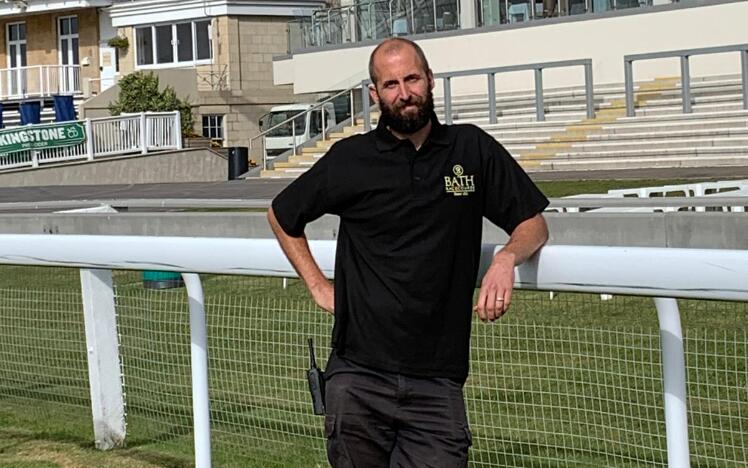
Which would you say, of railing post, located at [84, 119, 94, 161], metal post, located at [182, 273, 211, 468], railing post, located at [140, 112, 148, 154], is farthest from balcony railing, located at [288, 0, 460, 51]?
metal post, located at [182, 273, 211, 468]

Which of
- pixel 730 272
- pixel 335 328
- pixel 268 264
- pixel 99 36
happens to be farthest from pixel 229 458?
pixel 99 36

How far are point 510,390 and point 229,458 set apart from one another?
131cm

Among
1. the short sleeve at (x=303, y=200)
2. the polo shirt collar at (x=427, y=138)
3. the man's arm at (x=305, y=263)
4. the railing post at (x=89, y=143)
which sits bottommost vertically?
the man's arm at (x=305, y=263)

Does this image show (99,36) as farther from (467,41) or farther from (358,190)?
(358,190)

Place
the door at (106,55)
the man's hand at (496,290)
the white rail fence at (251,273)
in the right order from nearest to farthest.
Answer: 1. the white rail fence at (251,273)
2. the man's hand at (496,290)
3. the door at (106,55)

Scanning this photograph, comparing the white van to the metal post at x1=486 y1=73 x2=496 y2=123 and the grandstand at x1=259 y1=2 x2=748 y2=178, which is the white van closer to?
the grandstand at x1=259 y1=2 x2=748 y2=178

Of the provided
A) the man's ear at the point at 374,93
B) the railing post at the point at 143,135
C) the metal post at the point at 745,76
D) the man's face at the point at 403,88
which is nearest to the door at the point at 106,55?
the railing post at the point at 143,135

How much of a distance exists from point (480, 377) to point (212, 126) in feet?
150

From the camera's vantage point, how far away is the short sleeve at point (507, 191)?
4.14m

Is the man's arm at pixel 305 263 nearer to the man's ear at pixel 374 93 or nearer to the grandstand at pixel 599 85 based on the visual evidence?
the man's ear at pixel 374 93

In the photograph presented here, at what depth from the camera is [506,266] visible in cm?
405

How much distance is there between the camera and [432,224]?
4.09 m

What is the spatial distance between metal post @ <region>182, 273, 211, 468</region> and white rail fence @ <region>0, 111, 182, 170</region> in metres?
32.4

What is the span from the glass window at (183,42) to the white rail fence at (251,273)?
48.7 meters
